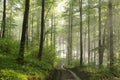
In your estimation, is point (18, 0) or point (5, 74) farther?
point (18, 0)

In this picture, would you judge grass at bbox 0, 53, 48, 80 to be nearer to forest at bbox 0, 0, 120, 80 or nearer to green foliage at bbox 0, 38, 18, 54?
forest at bbox 0, 0, 120, 80

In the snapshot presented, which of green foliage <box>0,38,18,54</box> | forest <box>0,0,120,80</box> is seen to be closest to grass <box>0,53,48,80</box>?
forest <box>0,0,120,80</box>

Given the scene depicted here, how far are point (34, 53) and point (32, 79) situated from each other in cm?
1220

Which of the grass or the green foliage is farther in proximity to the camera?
the green foliage

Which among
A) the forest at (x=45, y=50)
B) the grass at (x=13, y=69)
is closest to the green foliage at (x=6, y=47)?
the forest at (x=45, y=50)

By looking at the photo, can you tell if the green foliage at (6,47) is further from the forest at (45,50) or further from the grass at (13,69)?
the grass at (13,69)

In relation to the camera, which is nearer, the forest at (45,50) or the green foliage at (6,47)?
the forest at (45,50)

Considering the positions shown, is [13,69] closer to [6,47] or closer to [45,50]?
[6,47]

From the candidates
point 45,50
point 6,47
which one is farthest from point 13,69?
point 45,50

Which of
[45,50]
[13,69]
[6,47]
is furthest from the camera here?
[45,50]

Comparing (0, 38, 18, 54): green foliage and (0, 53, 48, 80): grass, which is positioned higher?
(0, 38, 18, 54): green foliage

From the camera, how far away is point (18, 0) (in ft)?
112

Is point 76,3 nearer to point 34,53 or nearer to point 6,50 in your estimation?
point 34,53

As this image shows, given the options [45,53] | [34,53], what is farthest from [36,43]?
[34,53]
